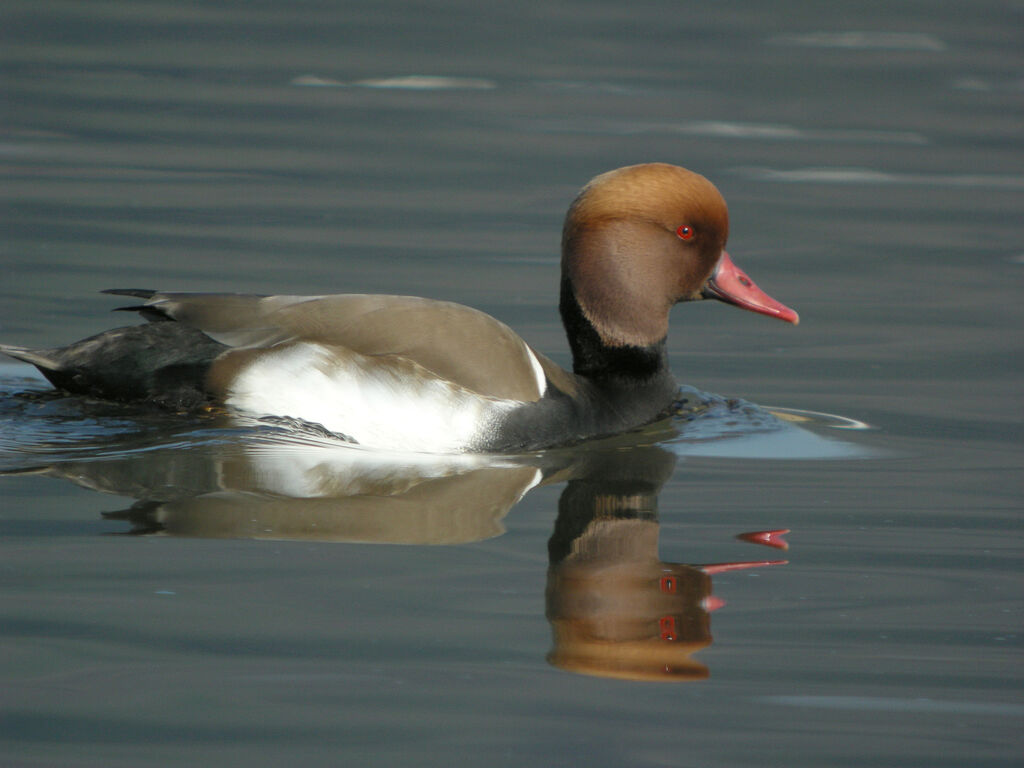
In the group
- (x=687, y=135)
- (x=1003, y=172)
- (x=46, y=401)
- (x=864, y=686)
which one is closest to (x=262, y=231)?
(x=46, y=401)

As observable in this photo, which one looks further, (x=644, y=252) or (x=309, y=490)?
(x=644, y=252)

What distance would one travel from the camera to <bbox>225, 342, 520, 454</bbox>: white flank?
532 cm

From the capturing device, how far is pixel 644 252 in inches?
227

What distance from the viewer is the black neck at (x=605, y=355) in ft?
19.4

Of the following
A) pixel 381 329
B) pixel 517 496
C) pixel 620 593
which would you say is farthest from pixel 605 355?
pixel 620 593

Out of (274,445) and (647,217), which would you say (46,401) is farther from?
(647,217)

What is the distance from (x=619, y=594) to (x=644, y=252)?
1966 millimetres

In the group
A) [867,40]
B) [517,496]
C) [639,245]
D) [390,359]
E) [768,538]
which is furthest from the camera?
[867,40]

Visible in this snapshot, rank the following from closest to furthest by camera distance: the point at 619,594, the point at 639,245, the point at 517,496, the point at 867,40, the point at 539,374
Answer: the point at 619,594 < the point at 517,496 < the point at 539,374 < the point at 639,245 < the point at 867,40

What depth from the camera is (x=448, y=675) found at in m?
3.51

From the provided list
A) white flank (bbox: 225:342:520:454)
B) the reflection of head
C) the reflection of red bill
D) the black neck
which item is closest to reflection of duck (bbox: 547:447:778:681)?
the reflection of head

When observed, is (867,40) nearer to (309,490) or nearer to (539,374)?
(539,374)

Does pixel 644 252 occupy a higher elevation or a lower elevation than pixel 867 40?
lower

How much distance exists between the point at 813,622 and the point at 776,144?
27.3ft
